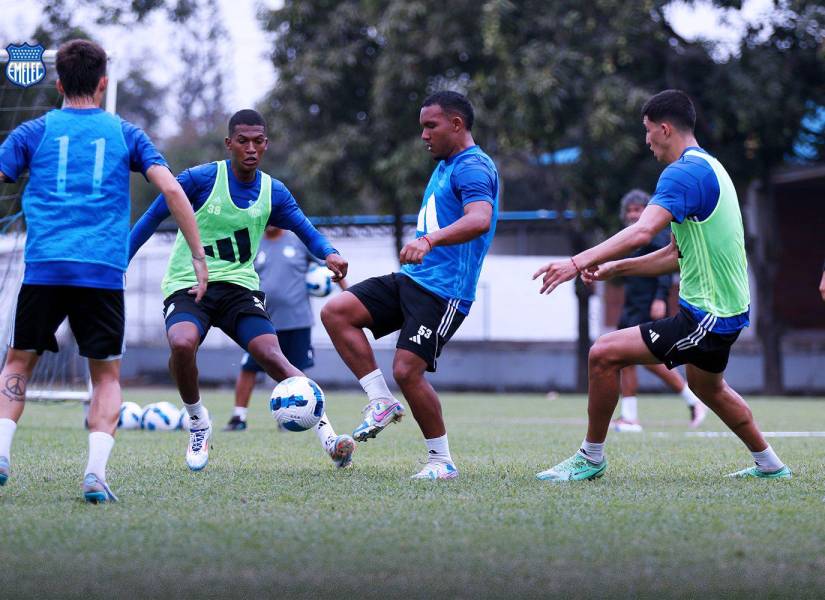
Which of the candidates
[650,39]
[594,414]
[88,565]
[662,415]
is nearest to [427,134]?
[594,414]

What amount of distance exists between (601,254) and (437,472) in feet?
5.38

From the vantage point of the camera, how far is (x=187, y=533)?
453 cm

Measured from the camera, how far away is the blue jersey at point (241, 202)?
7020 mm

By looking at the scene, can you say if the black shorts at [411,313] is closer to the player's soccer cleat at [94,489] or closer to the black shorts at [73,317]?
the black shorts at [73,317]

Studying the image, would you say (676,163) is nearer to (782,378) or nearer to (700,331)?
(700,331)

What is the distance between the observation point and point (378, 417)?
257 inches

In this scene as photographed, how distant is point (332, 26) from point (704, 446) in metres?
17.3

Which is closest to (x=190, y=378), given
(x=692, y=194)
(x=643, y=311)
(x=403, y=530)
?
(x=403, y=530)

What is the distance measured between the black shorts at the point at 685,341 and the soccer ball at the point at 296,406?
Result: 6.26ft

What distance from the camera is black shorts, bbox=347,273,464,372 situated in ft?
21.3

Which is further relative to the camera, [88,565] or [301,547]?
[301,547]

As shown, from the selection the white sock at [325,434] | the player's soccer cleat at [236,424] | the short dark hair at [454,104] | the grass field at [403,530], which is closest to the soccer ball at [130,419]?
the player's soccer cleat at [236,424]

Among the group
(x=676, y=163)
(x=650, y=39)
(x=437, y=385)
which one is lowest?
(x=437, y=385)

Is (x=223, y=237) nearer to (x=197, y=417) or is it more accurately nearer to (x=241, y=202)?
(x=241, y=202)
